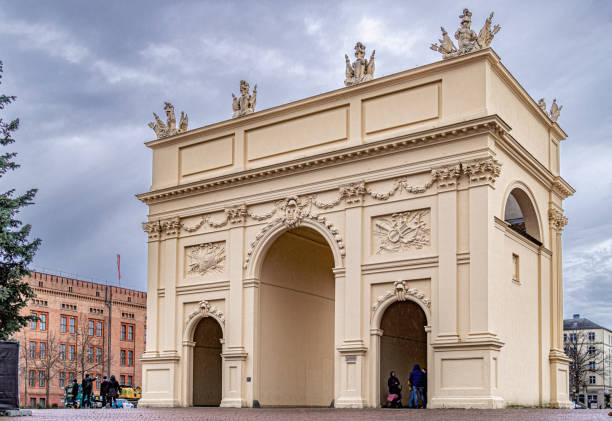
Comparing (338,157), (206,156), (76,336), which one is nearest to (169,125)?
(206,156)

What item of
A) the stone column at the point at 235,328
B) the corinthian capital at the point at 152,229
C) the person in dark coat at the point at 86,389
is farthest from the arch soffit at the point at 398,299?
the person in dark coat at the point at 86,389

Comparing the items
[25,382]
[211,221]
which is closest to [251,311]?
[211,221]

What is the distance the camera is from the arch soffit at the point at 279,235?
30.4m

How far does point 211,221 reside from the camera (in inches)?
1353

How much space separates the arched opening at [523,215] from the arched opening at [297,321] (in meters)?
7.78

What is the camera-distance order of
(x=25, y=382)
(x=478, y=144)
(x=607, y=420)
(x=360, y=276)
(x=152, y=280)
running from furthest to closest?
(x=25, y=382) → (x=152, y=280) → (x=360, y=276) → (x=478, y=144) → (x=607, y=420)

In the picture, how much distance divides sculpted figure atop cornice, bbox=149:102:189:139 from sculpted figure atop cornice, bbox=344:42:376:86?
8953 millimetres

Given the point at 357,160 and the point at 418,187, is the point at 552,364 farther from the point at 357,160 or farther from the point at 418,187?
the point at 357,160

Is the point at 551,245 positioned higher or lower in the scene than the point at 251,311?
higher

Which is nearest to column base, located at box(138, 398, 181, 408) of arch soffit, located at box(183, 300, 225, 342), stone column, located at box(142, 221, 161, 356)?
stone column, located at box(142, 221, 161, 356)

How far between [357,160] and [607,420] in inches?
576

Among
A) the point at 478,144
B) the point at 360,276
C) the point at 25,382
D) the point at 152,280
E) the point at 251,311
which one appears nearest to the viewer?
the point at 478,144

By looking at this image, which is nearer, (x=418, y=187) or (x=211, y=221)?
(x=418, y=187)

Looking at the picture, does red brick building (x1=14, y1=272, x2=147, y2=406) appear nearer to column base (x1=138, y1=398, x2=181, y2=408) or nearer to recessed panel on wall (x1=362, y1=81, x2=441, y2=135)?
column base (x1=138, y1=398, x2=181, y2=408)
